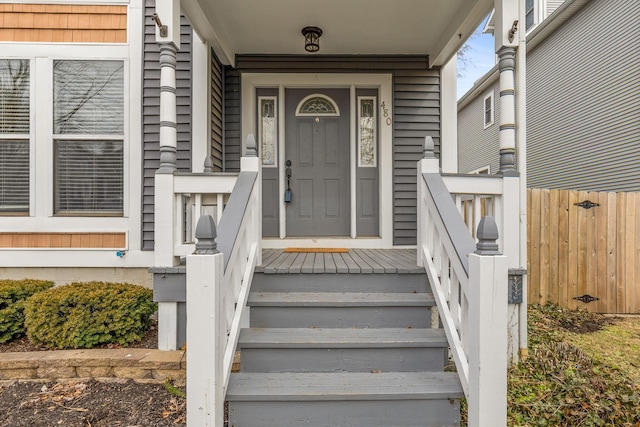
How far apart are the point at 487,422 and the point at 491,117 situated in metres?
9.47

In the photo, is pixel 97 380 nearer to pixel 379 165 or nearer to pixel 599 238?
pixel 379 165

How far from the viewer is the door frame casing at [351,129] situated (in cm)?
392

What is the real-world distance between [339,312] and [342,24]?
2618 mm

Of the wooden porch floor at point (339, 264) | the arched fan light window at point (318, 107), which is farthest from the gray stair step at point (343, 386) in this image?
the arched fan light window at point (318, 107)

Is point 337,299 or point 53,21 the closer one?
point 337,299

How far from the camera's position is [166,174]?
2.50 m

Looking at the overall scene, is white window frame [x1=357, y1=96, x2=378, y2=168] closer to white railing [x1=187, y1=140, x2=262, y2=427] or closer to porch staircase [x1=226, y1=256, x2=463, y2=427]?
porch staircase [x1=226, y1=256, x2=463, y2=427]

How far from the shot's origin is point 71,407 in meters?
2.12

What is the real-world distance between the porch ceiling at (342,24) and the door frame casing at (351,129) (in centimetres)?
26

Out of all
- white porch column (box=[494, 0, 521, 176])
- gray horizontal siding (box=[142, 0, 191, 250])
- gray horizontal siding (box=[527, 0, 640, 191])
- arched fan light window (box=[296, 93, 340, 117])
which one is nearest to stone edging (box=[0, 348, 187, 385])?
gray horizontal siding (box=[142, 0, 191, 250])

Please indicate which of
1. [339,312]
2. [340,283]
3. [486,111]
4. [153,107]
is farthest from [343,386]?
[486,111]

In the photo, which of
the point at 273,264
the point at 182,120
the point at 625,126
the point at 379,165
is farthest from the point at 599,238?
the point at 182,120

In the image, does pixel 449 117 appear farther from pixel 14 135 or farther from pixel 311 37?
pixel 14 135

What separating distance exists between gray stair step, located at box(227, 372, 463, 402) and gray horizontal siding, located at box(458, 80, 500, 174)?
8.43m
